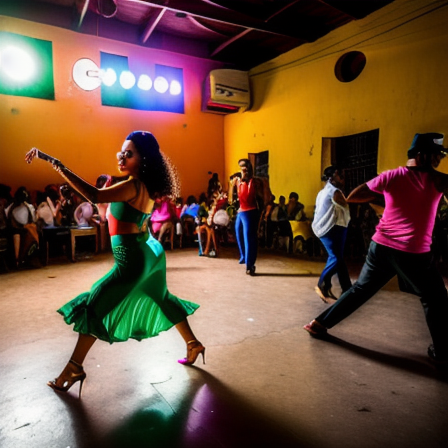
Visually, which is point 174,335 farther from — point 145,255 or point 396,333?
point 396,333

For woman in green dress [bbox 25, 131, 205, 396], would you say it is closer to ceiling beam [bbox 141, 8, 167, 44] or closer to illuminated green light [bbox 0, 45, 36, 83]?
ceiling beam [bbox 141, 8, 167, 44]

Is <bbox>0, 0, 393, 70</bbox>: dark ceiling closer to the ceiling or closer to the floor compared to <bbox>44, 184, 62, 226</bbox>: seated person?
closer to the ceiling

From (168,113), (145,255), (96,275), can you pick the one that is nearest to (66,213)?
(96,275)

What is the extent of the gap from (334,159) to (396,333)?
21.4 feet

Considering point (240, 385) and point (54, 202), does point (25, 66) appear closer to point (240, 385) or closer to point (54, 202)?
point (54, 202)

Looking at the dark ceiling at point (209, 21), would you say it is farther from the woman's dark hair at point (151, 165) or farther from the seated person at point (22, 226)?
the woman's dark hair at point (151, 165)

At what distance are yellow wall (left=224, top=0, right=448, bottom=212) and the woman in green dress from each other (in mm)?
6303

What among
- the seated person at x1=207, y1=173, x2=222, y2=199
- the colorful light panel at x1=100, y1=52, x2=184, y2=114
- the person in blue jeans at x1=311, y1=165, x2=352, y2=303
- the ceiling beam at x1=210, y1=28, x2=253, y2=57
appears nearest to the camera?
the person in blue jeans at x1=311, y1=165, x2=352, y2=303

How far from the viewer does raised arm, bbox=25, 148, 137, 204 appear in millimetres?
2357

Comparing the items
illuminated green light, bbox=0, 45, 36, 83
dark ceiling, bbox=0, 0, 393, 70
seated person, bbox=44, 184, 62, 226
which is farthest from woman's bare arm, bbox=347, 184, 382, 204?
illuminated green light, bbox=0, 45, 36, 83

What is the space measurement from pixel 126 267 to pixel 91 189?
0.62m

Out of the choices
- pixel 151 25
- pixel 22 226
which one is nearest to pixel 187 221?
pixel 22 226

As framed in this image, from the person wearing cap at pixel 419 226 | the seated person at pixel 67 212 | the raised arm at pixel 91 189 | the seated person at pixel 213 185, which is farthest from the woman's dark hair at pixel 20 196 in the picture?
the person wearing cap at pixel 419 226

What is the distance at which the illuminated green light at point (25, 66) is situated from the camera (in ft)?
29.2
